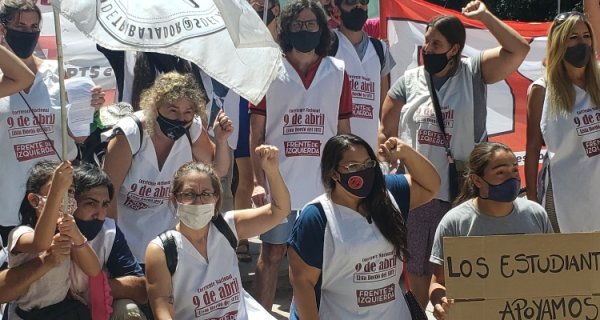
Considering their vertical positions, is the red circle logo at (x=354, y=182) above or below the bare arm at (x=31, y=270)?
above

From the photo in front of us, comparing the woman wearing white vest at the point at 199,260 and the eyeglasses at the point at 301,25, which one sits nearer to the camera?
the woman wearing white vest at the point at 199,260

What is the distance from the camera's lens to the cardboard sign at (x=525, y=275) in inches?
170

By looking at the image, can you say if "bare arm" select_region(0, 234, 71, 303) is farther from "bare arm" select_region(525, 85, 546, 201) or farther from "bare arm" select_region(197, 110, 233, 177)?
"bare arm" select_region(525, 85, 546, 201)

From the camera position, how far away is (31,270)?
4246 mm

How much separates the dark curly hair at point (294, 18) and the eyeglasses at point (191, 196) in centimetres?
152

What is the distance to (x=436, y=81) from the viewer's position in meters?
5.57

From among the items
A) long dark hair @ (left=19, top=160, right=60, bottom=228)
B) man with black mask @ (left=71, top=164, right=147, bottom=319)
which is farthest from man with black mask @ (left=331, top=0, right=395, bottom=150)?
long dark hair @ (left=19, top=160, right=60, bottom=228)

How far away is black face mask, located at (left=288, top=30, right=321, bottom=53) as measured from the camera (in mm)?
5824

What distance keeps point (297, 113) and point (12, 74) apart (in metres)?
1.57

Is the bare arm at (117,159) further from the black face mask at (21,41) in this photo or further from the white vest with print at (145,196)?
the black face mask at (21,41)

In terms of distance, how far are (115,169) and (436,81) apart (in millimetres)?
1745

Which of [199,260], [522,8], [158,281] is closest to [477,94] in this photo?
[199,260]

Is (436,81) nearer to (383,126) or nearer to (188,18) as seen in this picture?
(383,126)

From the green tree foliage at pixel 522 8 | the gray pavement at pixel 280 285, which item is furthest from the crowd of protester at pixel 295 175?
the green tree foliage at pixel 522 8
